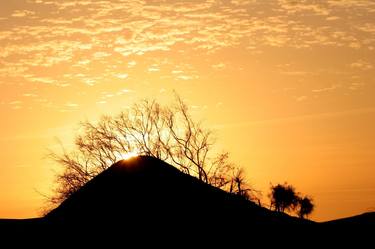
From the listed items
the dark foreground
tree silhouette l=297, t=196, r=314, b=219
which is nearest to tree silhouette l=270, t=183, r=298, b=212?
tree silhouette l=297, t=196, r=314, b=219

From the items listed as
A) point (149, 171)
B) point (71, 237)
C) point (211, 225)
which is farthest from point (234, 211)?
point (71, 237)

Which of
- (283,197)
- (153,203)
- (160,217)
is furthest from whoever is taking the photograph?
(283,197)

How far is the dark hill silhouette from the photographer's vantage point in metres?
20.3

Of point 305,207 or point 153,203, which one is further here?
point 305,207

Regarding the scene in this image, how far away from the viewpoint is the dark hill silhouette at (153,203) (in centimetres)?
2027

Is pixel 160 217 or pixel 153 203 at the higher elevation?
pixel 153 203

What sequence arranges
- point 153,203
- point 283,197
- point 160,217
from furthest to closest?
1. point 283,197
2. point 153,203
3. point 160,217

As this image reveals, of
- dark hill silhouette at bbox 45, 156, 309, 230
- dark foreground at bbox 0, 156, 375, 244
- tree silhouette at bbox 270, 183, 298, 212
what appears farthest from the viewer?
tree silhouette at bbox 270, 183, 298, 212

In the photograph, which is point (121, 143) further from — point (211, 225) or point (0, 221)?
point (211, 225)

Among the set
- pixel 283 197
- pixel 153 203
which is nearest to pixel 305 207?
pixel 283 197

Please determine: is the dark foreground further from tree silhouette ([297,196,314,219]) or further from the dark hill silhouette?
tree silhouette ([297,196,314,219])

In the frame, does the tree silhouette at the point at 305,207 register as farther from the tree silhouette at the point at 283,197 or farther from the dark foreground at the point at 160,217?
the dark foreground at the point at 160,217

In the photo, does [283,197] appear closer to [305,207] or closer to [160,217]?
[305,207]

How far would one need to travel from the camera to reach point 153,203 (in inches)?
811
